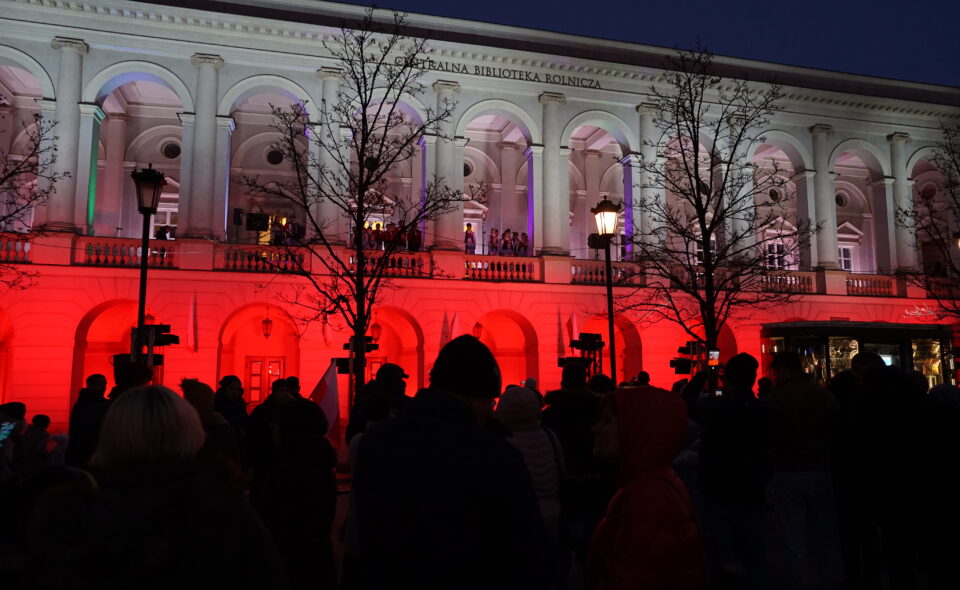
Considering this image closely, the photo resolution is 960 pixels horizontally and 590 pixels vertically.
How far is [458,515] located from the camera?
2.52 meters

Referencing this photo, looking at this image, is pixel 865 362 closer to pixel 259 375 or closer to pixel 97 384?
pixel 97 384

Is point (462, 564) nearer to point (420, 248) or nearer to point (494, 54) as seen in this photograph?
point (420, 248)

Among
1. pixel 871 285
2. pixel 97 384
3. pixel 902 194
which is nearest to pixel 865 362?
pixel 97 384

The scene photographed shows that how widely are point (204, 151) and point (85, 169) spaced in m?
3.45

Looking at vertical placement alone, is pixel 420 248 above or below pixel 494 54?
below

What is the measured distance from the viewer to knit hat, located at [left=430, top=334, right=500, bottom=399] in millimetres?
2883

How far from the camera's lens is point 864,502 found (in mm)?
6848

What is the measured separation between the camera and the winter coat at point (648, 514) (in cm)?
315

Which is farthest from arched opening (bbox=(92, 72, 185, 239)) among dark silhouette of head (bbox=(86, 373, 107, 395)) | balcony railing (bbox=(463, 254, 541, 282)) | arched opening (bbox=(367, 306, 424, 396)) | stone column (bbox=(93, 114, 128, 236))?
dark silhouette of head (bbox=(86, 373, 107, 395))

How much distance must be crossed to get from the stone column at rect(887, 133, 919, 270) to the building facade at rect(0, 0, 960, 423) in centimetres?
9

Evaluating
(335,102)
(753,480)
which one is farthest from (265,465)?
(335,102)

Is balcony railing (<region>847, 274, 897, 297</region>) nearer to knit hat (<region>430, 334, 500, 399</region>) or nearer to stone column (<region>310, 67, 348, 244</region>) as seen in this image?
stone column (<region>310, 67, 348, 244</region>)

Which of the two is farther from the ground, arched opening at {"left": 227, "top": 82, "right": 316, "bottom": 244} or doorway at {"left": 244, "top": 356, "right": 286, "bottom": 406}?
arched opening at {"left": 227, "top": 82, "right": 316, "bottom": 244}

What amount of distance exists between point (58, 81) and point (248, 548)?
24396mm
